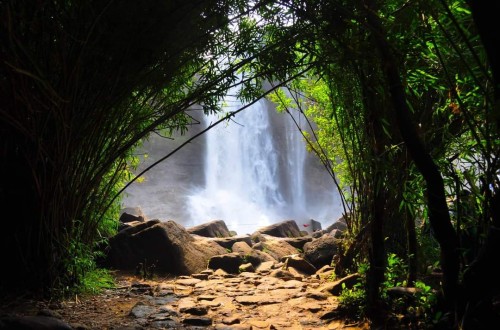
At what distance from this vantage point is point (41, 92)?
2500 millimetres

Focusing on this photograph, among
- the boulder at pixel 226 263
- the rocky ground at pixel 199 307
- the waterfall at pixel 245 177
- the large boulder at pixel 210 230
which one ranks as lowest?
the rocky ground at pixel 199 307

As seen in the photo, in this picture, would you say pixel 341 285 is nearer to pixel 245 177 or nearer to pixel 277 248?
pixel 277 248

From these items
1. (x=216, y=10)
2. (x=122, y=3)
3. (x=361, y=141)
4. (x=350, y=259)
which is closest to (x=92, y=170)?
(x=122, y=3)

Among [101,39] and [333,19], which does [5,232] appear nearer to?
[101,39]

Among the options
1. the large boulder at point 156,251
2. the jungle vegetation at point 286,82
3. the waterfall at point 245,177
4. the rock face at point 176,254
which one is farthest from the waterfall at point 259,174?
the jungle vegetation at point 286,82

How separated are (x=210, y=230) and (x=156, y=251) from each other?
2.84 meters

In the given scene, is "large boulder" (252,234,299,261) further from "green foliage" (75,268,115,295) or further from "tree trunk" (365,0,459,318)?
"tree trunk" (365,0,459,318)

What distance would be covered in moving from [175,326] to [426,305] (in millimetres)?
1507

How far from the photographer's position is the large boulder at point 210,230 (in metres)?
7.55

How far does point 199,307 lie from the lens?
2.97 metres

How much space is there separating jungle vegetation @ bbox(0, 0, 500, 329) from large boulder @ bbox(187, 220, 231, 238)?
401cm

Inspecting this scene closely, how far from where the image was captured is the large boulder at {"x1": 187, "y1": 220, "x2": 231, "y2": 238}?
7.55 m

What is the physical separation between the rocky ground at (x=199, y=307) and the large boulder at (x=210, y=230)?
347 cm

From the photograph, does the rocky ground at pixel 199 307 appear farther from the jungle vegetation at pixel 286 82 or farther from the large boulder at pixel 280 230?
the large boulder at pixel 280 230
